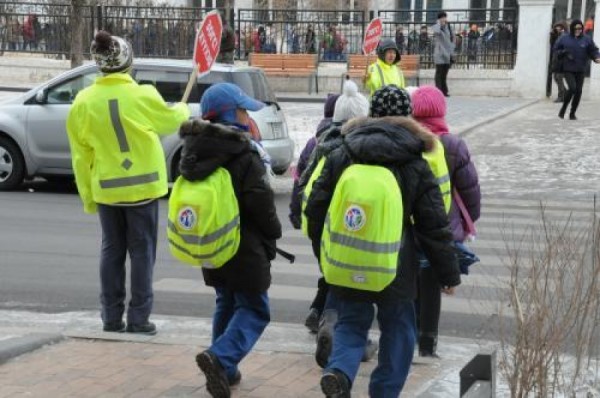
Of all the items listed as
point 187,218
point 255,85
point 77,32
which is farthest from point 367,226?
point 77,32

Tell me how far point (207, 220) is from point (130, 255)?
163 cm

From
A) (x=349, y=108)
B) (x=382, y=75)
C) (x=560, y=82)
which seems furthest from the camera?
(x=560, y=82)

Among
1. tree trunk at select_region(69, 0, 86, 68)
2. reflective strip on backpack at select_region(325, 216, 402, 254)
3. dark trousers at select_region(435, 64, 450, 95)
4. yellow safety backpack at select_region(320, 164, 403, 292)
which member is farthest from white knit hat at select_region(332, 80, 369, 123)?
dark trousers at select_region(435, 64, 450, 95)

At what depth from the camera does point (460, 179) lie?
21.5 ft

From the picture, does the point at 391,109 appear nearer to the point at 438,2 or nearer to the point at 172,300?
the point at 172,300

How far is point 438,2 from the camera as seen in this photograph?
167ft

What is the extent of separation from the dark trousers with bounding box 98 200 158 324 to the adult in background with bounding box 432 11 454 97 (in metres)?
21.4

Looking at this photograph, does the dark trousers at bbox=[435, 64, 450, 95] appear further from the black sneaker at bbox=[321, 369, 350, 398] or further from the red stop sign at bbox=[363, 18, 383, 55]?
the black sneaker at bbox=[321, 369, 350, 398]

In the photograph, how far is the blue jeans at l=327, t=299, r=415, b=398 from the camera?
16.6 feet

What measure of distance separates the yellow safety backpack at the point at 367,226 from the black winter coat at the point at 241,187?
78 cm

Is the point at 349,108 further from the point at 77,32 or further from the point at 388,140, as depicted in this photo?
the point at 77,32

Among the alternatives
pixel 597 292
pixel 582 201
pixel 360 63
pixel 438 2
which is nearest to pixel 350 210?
pixel 597 292

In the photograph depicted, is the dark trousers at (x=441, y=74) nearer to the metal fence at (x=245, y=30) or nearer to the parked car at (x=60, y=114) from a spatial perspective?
the metal fence at (x=245, y=30)

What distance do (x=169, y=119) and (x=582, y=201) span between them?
8.37m
